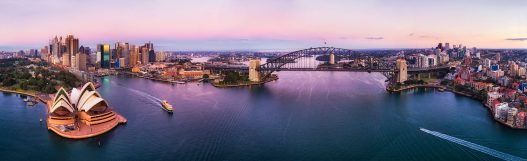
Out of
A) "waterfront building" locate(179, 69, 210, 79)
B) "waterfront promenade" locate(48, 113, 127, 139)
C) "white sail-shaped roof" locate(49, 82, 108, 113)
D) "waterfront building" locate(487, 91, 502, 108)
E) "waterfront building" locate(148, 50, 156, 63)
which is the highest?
"waterfront building" locate(148, 50, 156, 63)

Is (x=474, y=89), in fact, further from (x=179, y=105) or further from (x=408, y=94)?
(x=179, y=105)

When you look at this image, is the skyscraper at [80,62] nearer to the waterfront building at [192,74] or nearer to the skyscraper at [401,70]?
the waterfront building at [192,74]

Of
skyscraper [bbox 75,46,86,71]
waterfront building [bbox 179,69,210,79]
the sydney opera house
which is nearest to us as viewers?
the sydney opera house

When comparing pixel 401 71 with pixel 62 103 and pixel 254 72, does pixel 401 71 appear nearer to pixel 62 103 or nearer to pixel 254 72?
pixel 254 72

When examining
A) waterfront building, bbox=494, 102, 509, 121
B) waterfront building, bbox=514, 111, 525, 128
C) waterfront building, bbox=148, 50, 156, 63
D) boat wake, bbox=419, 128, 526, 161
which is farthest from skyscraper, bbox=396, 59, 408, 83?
waterfront building, bbox=148, 50, 156, 63

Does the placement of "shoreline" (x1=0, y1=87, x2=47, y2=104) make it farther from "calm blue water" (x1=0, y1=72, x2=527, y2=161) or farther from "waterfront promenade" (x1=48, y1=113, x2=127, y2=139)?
"waterfront promenade" (x1=48, y1=113, x2=127, y2=139)

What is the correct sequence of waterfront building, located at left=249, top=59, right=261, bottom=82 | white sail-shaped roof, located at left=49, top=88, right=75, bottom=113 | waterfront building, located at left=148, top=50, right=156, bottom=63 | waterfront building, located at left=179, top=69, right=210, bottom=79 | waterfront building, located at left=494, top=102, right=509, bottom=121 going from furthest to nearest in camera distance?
waterfront building, located at left=148, top=50, right=156, bottom=63 < waterfront building, located at left=179, top=69, right=210, bottom=79 < waterfront building, located at left=249, top=59, right=261, bottom=82 < waterfront building, located at left=494, top=102, right=509, bottom=121 < white sail-shaped roof, located at left=49, top=88, right=75, bottom=113
